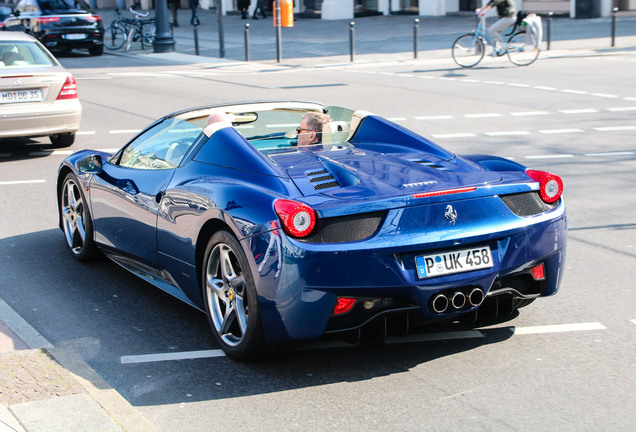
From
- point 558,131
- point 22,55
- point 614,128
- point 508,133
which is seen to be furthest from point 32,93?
point 614,128

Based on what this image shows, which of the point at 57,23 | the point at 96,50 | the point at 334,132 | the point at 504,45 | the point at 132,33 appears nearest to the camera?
the point at 334,132

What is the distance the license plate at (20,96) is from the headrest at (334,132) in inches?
280

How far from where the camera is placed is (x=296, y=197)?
192 inches

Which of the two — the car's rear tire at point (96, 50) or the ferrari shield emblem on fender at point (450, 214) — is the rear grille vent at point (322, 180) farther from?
the car's rear tire at point (96, 50)

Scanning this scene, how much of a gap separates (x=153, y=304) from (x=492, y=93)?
13.2 m

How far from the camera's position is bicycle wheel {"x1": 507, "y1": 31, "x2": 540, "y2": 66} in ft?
78.5

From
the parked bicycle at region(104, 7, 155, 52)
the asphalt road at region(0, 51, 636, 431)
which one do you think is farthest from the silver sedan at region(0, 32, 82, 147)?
the parked bicycle at region(104, 7, 155, 52)

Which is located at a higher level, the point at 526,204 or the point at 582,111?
the point at 526,204

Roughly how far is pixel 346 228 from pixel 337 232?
50mm

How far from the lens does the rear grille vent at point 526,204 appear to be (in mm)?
5141

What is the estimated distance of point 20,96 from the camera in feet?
40.5

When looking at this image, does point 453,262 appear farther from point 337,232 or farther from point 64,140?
point 64,140

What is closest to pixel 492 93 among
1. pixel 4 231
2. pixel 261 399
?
pixel 4 231

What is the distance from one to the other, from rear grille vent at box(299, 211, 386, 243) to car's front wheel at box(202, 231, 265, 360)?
1.47ft
